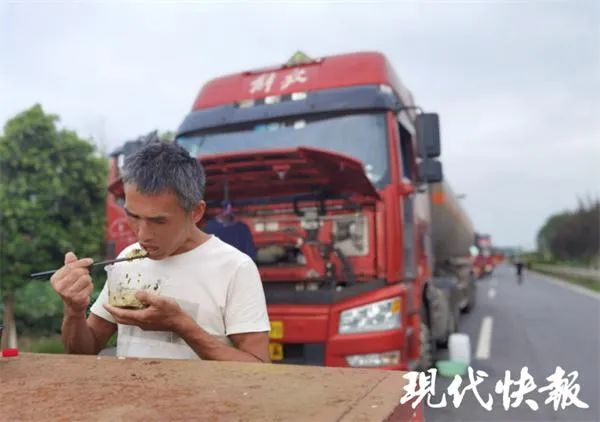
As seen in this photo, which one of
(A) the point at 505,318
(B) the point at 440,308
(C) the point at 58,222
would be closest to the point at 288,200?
(B) the point at 440,308

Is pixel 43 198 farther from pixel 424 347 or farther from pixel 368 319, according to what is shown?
pixel 368 319

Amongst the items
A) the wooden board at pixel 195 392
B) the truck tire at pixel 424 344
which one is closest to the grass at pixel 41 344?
the truck tire at pixel 424 344

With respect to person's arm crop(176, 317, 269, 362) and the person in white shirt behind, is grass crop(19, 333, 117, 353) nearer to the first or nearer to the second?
the person in white shirt behind

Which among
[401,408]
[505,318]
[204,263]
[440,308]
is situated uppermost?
[204,263]

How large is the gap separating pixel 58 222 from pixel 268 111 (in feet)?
18.2

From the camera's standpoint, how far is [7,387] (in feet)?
4.42

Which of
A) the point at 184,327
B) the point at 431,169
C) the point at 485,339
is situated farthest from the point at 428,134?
the point at 485,339

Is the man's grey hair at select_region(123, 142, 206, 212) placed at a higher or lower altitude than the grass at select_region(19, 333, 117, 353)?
higher

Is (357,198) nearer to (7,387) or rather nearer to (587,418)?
(587,418)

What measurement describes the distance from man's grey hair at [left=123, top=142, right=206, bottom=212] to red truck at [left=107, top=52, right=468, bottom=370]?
2070 mm

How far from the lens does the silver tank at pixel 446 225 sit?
27.0 ft

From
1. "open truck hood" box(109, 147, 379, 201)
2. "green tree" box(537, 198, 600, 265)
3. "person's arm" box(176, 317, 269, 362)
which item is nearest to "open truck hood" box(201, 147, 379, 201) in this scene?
"open truck hood" box(109, 147, 379, 201)

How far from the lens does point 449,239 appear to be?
1084cm

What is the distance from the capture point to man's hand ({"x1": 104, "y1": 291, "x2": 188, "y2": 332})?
1.67 metres
